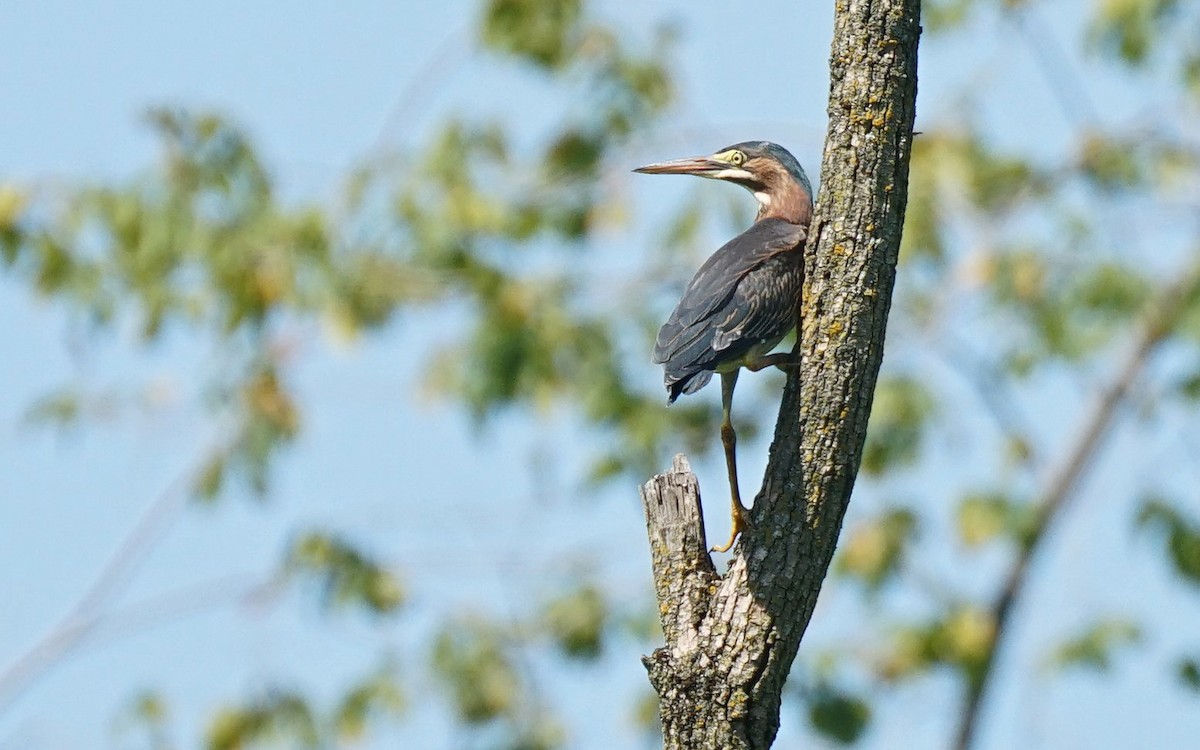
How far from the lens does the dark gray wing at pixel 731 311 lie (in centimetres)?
581

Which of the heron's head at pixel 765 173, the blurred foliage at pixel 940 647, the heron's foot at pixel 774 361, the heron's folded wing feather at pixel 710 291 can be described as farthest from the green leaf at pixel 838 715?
the heron's foot at pixel 774 361

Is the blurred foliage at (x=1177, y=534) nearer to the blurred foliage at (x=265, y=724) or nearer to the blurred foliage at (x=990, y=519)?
the blurred foliage at (x=990, y=519)

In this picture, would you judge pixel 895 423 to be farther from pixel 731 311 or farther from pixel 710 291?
pixel 731 311

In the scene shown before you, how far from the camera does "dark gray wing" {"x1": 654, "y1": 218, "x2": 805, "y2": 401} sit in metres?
5.81

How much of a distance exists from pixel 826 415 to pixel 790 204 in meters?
1.99

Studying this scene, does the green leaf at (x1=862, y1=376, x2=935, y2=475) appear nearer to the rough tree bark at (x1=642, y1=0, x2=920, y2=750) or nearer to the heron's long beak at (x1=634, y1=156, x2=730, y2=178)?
the heron's long beak at (x1=634, y1=156, x2=730, y2=178)

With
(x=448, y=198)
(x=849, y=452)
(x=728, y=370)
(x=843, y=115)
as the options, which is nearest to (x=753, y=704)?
(x=849, y=452)

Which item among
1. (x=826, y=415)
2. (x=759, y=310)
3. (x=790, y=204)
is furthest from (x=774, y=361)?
(x=790, y=204)

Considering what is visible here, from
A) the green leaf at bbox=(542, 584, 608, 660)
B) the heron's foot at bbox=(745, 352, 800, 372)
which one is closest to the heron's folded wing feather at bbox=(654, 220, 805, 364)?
the heron's foot at bbox=(745, 352, 800, 372)

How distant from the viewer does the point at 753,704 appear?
17.0 feet

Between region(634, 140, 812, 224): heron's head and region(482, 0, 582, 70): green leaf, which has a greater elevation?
region(482, 0, 582, 70): green leaf

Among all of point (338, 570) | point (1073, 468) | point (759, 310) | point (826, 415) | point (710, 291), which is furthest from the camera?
point (1073, 468)

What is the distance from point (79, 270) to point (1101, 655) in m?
7.83

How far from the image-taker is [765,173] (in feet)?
23.2
